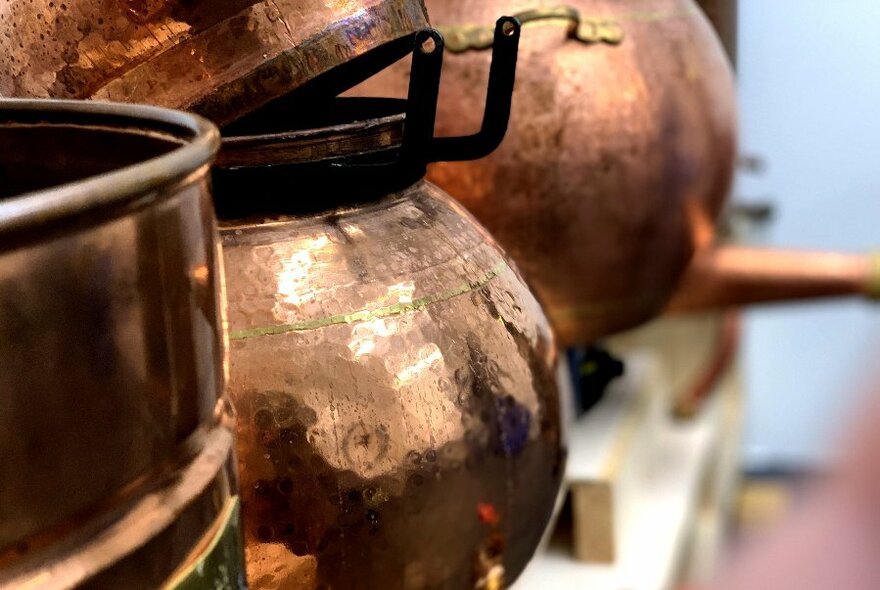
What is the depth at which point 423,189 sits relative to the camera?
1.86 ft

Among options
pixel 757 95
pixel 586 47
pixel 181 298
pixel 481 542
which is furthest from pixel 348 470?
pixel 757 95

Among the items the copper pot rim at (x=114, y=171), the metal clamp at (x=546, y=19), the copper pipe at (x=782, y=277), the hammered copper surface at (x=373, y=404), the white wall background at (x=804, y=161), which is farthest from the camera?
the white wall background at (x=804, y=161)

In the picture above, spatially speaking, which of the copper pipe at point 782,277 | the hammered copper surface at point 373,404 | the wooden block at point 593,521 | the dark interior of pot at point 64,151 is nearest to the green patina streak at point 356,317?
the hammered copper surface at point 373,404

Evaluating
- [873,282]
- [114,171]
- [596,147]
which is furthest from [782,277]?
[114,171]

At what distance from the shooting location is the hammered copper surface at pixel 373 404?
467mm

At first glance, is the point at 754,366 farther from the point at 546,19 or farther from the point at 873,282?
the point at 546,19

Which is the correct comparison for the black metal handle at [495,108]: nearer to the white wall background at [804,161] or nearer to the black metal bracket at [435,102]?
the black metal bracket at [435,102]

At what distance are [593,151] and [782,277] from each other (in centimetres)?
45

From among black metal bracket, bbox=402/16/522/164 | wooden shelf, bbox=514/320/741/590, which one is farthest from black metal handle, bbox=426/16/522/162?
wooden shelf, bbox=514/320/741/590

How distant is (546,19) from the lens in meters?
0.81

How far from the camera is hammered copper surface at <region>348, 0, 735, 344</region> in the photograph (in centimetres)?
80

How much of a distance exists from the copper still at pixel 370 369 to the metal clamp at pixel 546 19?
25 cm

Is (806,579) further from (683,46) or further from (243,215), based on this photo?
(683,46)

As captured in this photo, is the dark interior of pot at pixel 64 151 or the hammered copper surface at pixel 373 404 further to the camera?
the hammered copper surface at pixel 373 404
